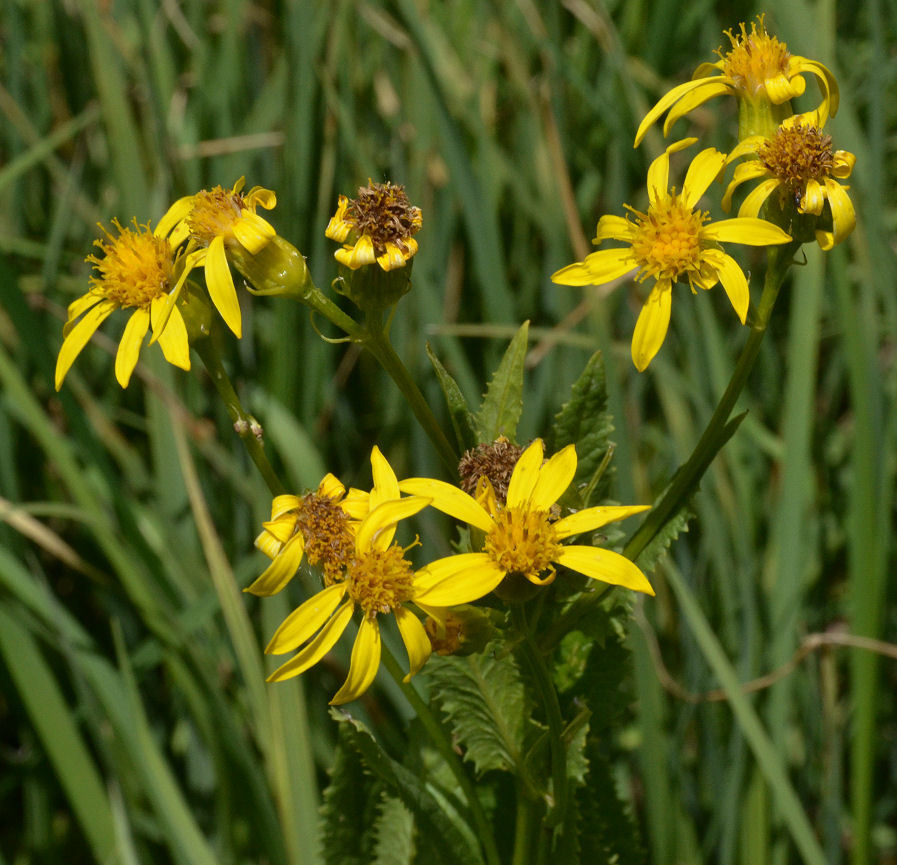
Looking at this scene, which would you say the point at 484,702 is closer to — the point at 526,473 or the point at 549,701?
the point at 549,701

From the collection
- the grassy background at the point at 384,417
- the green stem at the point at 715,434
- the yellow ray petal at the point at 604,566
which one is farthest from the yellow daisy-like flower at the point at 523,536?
the grassy background at the point at 384,417

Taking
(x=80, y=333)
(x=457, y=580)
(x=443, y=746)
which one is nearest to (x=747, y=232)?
(x=457, y=580)

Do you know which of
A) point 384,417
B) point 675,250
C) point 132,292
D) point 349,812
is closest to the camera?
point 675,250

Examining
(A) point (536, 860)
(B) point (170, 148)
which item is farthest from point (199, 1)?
(A) point (536, 860)

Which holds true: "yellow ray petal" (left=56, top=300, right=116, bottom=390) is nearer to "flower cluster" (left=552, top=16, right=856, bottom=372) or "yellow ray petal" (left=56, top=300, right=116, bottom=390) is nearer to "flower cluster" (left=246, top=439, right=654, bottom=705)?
"flower cluster" (left=246, top=439, right=654, bottom=705)

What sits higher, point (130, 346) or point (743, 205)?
point (743, 205)
